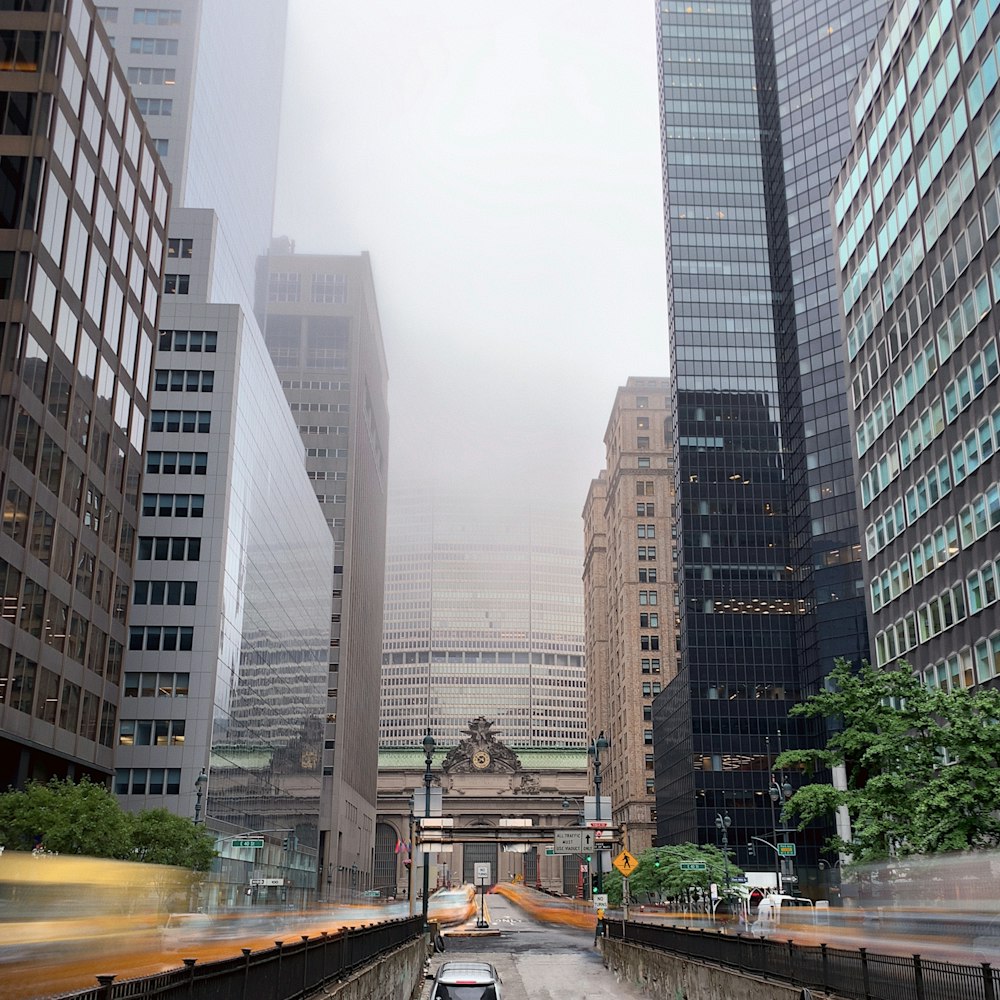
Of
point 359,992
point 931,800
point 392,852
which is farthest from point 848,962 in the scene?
point 392,852

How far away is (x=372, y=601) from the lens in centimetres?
17712

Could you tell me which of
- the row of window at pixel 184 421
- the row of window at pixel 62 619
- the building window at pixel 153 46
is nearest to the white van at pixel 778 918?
the row of window at pixel 62 619

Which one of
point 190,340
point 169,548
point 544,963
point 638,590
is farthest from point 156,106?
point 638,590

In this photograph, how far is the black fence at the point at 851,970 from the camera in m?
14.2

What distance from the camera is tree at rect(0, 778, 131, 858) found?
44.9 meters

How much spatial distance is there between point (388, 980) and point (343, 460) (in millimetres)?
118756

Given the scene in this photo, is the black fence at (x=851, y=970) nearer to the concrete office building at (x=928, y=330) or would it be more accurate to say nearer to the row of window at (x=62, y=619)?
the concrete office building at (x=928, y=330)

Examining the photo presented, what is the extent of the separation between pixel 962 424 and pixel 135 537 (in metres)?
46.5

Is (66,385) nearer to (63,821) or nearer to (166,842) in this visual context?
(63,821)

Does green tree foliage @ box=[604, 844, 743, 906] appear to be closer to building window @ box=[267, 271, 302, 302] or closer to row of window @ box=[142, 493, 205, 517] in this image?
row of window @ box=[142, 493, 205, 517]

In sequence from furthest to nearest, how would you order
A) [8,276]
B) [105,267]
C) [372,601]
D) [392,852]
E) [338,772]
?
[392,852] < [372,601] < [338,772] < [105,267] < [8,276]

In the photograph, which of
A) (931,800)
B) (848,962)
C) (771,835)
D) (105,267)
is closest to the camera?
(848,962)

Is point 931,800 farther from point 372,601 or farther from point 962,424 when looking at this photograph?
point 372,601

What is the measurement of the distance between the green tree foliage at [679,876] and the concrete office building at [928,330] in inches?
1153
